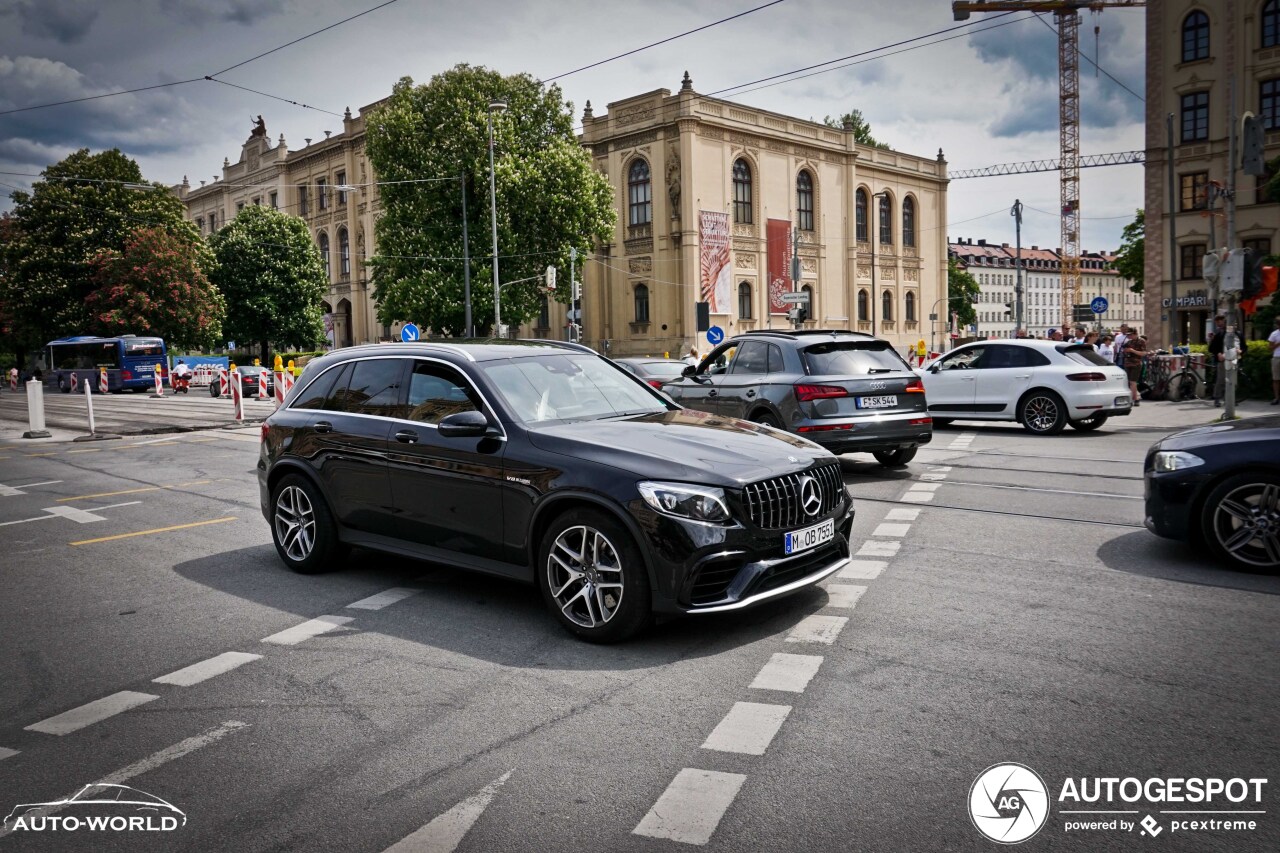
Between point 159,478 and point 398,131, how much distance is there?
29047 millimetres

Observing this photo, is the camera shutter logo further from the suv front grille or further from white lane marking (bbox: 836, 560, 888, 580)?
white lane marking (bbox: 836, 560, 888, 580)

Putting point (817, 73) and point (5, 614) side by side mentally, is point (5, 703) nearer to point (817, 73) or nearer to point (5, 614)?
point (5, 614)

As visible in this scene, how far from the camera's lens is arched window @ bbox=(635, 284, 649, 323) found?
2035 inches

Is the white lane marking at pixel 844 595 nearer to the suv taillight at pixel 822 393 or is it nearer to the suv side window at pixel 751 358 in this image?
the suv taillight at pixel 822 393

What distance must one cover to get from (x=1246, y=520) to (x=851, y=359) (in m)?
5.25

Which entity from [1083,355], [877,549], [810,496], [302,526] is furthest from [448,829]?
[1083,355]

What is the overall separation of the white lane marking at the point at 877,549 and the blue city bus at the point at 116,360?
45705mm

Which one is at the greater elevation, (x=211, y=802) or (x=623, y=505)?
(x=623, y=505)

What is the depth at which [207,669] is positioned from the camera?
4992 millimetres

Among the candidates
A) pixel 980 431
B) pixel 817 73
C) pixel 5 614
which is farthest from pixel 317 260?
pixel 5 614

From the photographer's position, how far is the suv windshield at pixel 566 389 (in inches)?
235

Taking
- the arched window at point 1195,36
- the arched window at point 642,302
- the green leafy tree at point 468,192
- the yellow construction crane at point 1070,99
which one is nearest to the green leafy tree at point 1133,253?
the yellow construction crane at point 1070,99

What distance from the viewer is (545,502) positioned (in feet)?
17.4

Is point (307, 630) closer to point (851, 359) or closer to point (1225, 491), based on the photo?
point (1225, 491)
